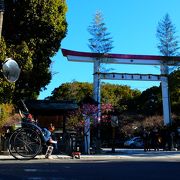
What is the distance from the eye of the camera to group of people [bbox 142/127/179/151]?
3384cm

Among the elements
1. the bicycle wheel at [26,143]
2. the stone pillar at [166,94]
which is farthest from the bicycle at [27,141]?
the stone pillar at [166,94]

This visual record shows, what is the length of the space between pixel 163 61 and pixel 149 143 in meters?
8.36

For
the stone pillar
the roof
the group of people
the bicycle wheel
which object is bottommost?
the bicycle wheel

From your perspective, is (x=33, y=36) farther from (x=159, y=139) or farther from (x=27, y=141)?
(x=159, y=139)

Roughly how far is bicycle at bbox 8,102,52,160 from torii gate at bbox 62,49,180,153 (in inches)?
772

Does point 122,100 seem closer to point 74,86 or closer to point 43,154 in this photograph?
point 74,86

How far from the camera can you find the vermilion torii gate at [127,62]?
120 feet

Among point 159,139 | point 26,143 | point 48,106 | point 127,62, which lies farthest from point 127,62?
point 26,143

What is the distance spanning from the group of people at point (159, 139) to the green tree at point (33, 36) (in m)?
10.9

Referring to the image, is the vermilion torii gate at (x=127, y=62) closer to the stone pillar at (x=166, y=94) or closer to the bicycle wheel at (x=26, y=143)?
the stone pillar at (x=166, y=94)

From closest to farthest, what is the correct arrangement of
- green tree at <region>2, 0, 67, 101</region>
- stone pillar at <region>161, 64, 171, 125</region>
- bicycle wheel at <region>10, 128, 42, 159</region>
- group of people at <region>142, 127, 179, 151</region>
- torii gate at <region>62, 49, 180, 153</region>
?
bicycle wheel at <region>10, 128, 42, 159</region>
green tree at <region>2, 0, 67, 101</region>
group of people at <region>142, 127, 179, 151</region>
torii gate at <region>62, 49, 180, 153</region>
stone pillar at <region>161, 64, 171, 125</region>

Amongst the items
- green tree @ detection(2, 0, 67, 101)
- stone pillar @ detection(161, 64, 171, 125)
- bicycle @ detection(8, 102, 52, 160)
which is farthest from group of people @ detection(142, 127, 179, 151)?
bicycle @ detection(8, 102, 52, 160)

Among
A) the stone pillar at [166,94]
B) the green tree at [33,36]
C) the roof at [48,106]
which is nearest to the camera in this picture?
the green tree at [33,36]

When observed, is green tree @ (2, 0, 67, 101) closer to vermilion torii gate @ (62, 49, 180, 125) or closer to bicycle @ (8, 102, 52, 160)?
bicycle @ (8, 102, 52, 160)
